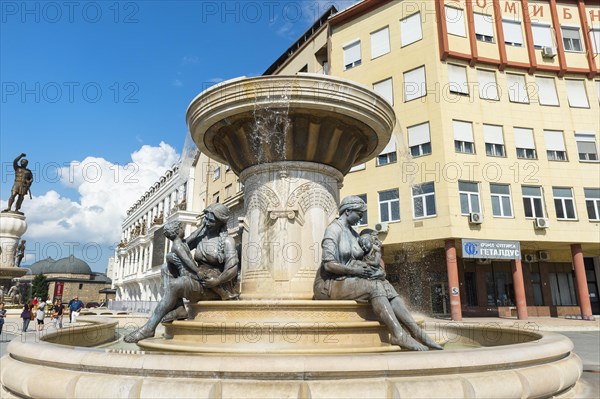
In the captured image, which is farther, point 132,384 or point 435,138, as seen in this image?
point 435,138

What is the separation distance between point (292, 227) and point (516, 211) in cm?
1953

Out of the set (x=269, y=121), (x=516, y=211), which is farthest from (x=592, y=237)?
(x=269, y=121)

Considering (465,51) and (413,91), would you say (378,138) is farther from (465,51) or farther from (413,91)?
(465,51)

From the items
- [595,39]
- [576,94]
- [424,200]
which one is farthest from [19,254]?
[595,39]

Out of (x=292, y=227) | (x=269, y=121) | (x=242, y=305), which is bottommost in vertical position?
(x=242, y=305)

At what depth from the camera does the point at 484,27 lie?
24516mm

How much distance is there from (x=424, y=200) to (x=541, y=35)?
12.9 m

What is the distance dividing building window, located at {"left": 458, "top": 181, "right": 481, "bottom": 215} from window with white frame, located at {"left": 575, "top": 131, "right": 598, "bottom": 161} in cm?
724

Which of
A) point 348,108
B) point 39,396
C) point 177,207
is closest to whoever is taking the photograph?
A: point 39,396

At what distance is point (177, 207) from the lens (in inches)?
1687

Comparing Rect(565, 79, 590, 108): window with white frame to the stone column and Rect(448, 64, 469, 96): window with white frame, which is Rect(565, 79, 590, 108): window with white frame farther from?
the stone column

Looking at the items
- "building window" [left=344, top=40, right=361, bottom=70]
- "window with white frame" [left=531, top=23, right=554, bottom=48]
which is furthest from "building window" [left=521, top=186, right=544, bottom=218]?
"building window" [left=344, top=40, right=361, bottom=70]

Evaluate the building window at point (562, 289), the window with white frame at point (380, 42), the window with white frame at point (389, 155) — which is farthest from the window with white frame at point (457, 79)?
the building window at point (562, 289)

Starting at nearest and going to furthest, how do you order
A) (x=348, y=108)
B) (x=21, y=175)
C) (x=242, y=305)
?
(x=242, y=305), (x=348, y=108), (x=21, y=175)
